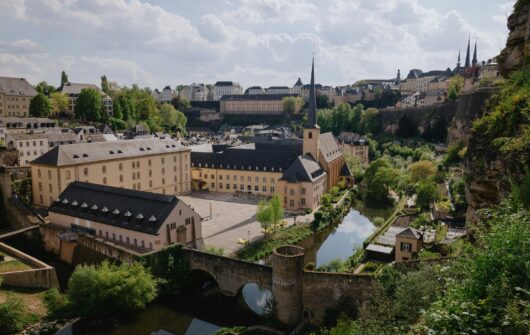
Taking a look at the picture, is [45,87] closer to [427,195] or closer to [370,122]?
[370,122]

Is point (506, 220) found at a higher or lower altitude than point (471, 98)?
lower

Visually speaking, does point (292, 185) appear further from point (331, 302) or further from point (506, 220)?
point (506, 220)

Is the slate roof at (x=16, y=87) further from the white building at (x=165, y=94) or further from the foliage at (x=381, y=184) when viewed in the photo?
the white building at (x=165, y=94)

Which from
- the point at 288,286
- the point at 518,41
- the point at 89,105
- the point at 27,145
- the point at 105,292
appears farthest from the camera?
the point at 89,105

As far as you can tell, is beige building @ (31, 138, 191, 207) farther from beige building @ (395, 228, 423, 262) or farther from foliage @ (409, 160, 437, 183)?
beige building @ (395, 228, 423, 262)

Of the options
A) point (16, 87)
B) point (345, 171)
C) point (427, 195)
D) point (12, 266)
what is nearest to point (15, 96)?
point (16, 87)

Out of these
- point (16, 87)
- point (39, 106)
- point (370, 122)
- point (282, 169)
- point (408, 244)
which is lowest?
point (408, 244)

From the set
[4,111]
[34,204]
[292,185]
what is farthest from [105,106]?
[292,185]
